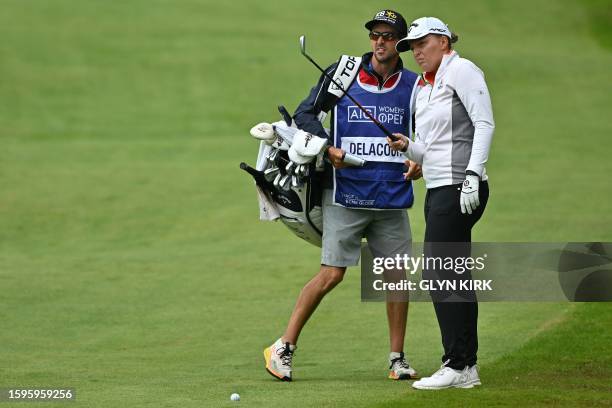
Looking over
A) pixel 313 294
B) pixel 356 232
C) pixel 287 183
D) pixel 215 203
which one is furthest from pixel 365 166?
pixel 215 203

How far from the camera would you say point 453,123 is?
23.5 feet

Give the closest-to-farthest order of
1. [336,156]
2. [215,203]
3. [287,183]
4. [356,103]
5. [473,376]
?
[473,376] → [356,103] → [336,156] → [287,183] → [215,203]

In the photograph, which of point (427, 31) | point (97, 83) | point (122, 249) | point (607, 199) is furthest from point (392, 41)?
point (97, 83)

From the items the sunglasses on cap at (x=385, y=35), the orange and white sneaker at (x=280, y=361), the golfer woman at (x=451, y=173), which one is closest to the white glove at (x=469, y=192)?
the golfer woman at (x=451, y=173)

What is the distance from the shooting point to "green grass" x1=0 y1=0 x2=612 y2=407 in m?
8.20

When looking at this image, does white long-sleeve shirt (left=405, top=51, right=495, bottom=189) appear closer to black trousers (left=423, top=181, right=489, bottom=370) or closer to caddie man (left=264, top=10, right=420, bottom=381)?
black trousers (left=423, top=181, right=489, bottom=370)

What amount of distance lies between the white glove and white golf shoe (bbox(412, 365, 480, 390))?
918 mm

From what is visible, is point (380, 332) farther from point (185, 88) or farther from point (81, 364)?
point (185, 88)

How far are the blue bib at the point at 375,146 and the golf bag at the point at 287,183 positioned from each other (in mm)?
258

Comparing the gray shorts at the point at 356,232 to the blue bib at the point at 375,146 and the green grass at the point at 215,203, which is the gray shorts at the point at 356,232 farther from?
the green grass at the point at 215,203

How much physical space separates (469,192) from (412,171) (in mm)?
988

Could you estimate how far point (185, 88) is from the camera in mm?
29891

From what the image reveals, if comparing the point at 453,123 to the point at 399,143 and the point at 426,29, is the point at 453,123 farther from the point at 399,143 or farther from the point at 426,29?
the point at 426,29

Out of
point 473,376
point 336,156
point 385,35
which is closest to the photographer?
point 473,376
